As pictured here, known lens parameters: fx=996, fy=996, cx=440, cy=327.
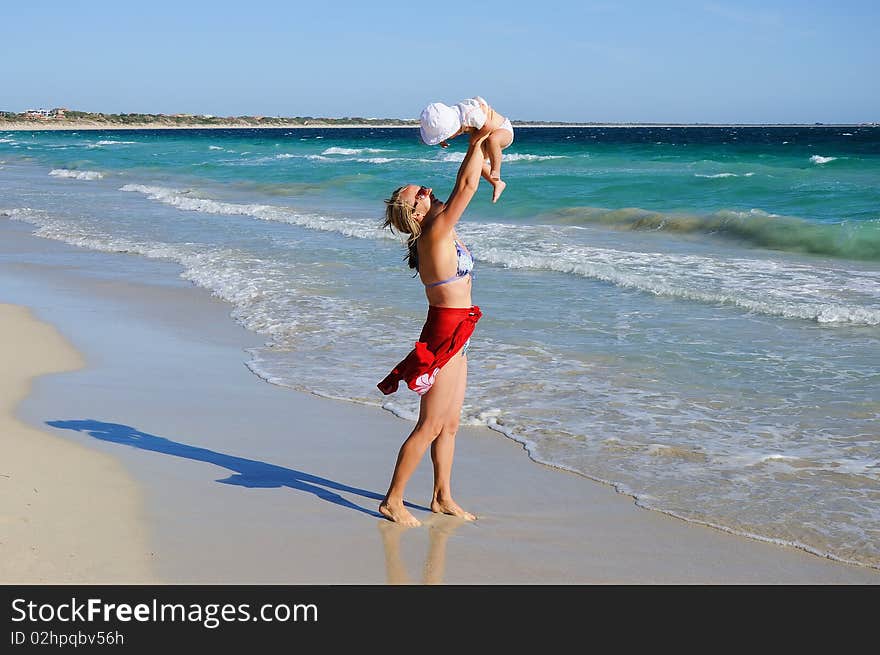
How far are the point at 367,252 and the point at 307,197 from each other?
1334 cm

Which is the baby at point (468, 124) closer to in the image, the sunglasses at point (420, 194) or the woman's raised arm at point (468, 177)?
the woman's raised arm at point (468, 177)

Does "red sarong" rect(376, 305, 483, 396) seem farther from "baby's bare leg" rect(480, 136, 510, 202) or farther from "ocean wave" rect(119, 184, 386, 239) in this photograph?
"ocean wave" rect(119, 184, 386, 239)

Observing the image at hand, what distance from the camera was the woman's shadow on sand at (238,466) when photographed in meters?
4.79

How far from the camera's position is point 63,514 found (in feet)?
13.9

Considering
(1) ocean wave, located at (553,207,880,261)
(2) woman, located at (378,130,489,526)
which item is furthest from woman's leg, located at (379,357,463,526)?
(1) ocean wave, located at (553,207,880,261)

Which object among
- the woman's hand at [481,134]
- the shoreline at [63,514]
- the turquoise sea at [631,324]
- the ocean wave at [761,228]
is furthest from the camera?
the ocean wave at [761,228]

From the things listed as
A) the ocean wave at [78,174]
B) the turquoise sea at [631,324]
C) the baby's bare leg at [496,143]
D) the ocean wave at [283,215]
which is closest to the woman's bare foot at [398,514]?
the turquoise sea at [631,324]

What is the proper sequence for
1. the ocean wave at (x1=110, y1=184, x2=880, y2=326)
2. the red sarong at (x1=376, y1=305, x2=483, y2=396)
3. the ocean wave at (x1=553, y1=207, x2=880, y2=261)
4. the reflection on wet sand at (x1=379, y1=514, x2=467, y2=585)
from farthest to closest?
the ocean wave at (x1=553, y1=207, x2=880, y2=261) → the ocean wave at (x1=110, y1=184, x2=880, y2=326) → the red sarong at (x1=376, y1=305, x2=483, y2=396) → the reflection on wet sand at (x1=379, y1=514, x2=467, y2=585)

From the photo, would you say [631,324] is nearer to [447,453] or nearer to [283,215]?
[447,453]

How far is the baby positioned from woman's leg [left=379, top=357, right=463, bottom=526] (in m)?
0.88

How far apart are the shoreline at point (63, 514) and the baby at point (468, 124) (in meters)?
1.99

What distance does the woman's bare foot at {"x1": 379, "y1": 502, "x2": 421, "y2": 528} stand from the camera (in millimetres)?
4402

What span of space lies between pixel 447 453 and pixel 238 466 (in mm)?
1242
